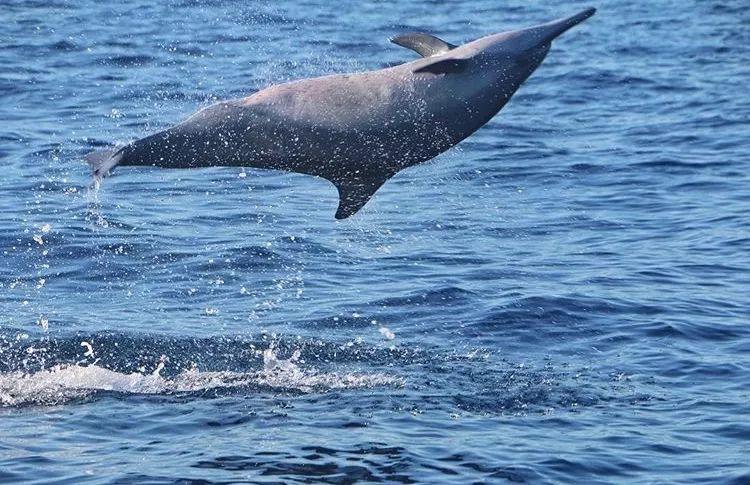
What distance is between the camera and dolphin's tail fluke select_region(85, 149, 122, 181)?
1073 centimetres

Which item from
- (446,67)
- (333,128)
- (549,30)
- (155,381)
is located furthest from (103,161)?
(549,30)

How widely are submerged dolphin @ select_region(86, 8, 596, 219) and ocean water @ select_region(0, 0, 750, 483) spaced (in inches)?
82.2

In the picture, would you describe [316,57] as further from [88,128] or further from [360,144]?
[360,144]

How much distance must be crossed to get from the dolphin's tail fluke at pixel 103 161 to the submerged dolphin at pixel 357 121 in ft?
0.37

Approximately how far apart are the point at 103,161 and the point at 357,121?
1.89 meters

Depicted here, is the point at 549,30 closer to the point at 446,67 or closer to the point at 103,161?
the point at 446,67

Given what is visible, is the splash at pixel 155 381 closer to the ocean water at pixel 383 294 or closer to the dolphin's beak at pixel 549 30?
the ocean water at pixel 383 294

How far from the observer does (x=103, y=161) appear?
36.0 feet

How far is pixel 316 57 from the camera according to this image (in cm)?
2780

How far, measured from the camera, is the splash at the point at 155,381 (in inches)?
499

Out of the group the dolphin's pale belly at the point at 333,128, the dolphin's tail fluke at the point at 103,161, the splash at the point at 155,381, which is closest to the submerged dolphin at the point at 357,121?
the dolphin's pale belly at the point at 333,128

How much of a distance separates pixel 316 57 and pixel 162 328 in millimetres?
13746

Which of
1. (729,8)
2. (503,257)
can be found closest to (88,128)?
(503,257)

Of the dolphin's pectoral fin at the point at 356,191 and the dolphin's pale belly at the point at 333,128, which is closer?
the dolphin's pale belly at the point at 333,128
